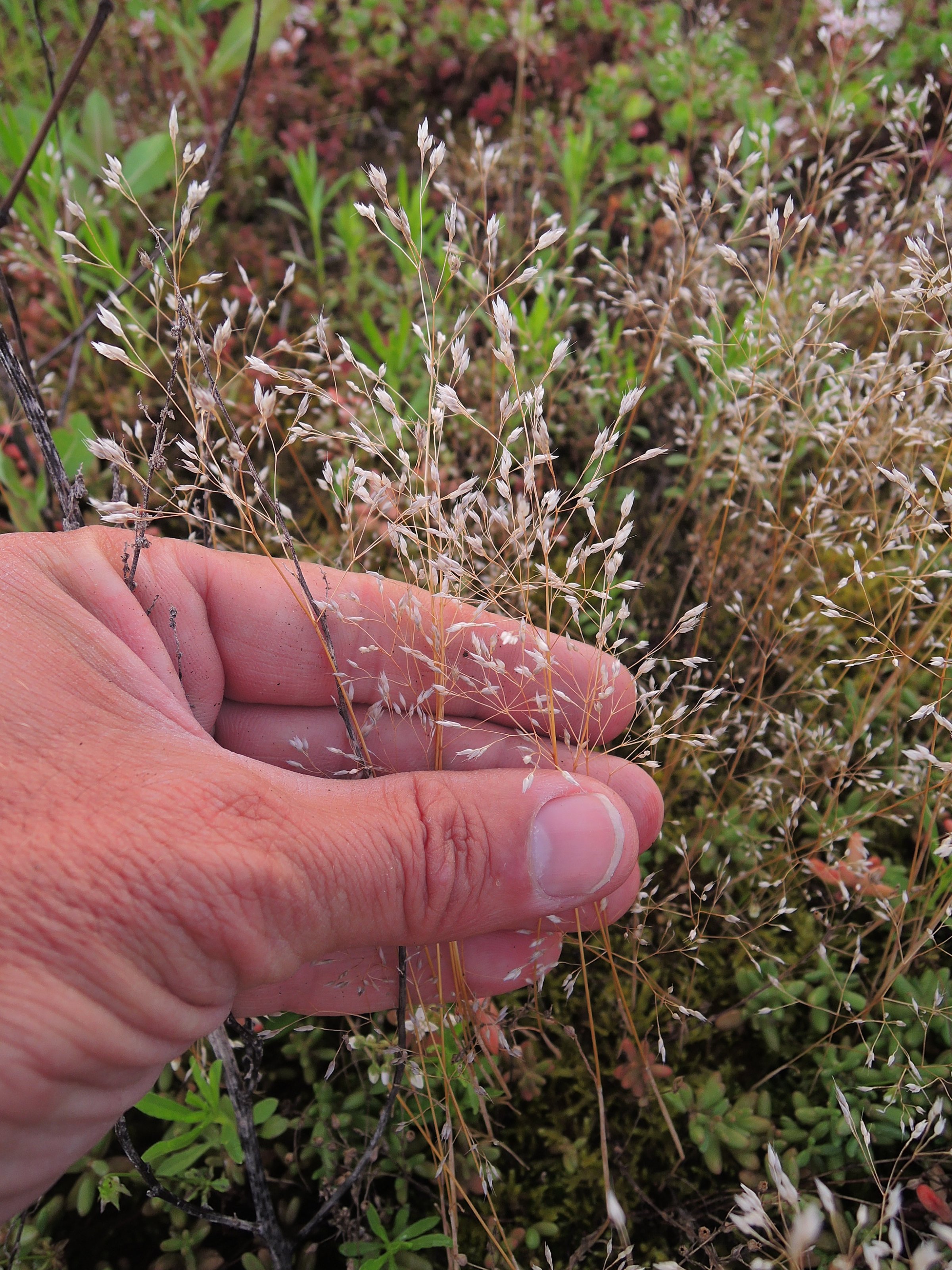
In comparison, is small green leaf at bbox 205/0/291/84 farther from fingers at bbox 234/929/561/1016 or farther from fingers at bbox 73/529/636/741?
fingers at bbox 234/929/561/1016

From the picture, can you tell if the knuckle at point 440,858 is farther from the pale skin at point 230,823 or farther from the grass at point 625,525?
the grass at point 625,525

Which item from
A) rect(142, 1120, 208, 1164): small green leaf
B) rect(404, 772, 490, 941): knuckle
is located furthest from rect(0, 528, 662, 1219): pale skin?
rect(142, 1120, 208, 1164): small green leaf

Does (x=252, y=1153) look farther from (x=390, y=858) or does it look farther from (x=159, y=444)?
(x=159, y=444)

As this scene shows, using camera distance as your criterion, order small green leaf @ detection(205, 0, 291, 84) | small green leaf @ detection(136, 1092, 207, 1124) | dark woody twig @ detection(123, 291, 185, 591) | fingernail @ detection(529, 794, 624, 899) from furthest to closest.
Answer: small green leaf @ detection(205, 0, 291, 84) < small green leaf @ detection(136, 1092, 207, 1124) < fingernail @ detection(529, 794, 624, 899) < dark woody twig @ detection(123, 291, 185, 591)

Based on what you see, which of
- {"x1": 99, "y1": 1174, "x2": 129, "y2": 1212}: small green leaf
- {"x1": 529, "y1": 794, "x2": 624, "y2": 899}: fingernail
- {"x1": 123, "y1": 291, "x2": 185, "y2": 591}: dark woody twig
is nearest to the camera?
{"x1": 123, "y1": 291, "x2": 185, "y2": 591}: dark woody twig

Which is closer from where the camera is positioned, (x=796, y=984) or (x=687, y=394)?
(x=796, y=984)

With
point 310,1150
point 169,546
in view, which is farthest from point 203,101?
point 310,1150

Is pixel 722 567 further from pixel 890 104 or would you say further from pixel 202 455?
pixel 890 104

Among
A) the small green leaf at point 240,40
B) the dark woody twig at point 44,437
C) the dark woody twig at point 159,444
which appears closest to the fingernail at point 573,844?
the dark woody twig at point 159,444

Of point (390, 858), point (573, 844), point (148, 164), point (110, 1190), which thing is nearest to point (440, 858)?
point (390, 858)
